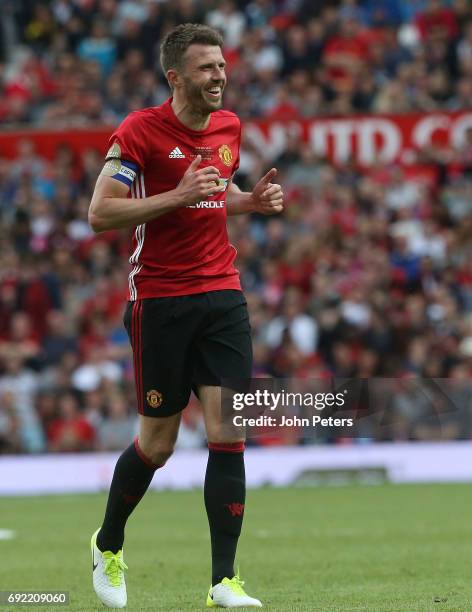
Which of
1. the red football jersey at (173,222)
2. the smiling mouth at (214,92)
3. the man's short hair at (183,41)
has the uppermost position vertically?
the man's short hair at (183,41)

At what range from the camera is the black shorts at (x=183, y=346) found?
21.1ft

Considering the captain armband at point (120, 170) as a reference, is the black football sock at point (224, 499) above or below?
below

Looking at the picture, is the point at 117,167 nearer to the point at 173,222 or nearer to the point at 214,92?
the point at 173,222

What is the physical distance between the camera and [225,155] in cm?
665

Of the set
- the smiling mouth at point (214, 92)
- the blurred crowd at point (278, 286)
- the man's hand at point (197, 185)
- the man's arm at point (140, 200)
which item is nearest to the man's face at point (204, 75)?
the smiling mouth at point (214, 92)

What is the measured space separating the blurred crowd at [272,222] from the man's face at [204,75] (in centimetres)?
890

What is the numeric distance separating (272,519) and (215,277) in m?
5.86

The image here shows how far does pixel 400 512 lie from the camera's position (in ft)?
40.7

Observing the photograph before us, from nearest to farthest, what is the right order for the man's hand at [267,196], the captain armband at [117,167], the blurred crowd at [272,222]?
the captain armband at [117,167], the man's hand at [267,196], the blurred crowd at [272,222]

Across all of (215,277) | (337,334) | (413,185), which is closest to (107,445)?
(337,334)

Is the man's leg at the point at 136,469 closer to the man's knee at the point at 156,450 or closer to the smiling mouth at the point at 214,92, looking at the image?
the man's knee at the point at 156,450

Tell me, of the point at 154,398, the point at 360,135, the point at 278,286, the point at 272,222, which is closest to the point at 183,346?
the point at 154,398

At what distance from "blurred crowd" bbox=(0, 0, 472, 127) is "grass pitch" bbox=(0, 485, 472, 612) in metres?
6.73

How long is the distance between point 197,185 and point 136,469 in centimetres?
139
